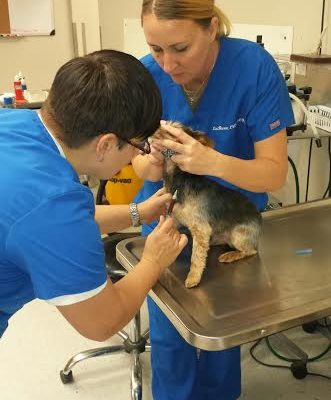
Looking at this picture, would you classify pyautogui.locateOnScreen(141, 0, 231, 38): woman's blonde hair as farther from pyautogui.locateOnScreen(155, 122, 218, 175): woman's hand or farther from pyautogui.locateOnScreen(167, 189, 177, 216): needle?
pyautogui.locateOnScreen(167, 189, 177, 216): needle

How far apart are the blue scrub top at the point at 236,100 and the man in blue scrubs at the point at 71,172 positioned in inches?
17.5

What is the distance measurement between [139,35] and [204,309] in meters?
2.40

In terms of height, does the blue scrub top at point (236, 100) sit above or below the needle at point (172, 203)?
above

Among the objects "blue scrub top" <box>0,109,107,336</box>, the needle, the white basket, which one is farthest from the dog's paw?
the white basket

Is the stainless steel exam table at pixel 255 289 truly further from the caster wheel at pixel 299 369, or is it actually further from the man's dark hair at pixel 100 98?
the caster wheel at pixel 299 369

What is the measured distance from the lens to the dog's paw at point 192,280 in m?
1.10

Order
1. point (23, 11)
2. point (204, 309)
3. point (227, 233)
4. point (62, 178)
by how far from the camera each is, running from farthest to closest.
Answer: point (23, 11) → point (227, 233) → point (204, 309) → point (62, 178)

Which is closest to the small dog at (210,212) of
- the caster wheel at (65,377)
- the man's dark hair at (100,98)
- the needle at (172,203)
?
the needle at (172,203)

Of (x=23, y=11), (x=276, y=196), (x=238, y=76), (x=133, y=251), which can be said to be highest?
(x=23, y=11)

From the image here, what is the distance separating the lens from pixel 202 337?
91 cm

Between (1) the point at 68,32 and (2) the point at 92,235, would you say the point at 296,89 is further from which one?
(2) the point at 92,235

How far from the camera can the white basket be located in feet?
7.36

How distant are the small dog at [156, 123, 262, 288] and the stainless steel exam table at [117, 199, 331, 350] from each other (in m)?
0.05

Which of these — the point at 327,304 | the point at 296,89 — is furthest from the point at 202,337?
the point at 296,89
